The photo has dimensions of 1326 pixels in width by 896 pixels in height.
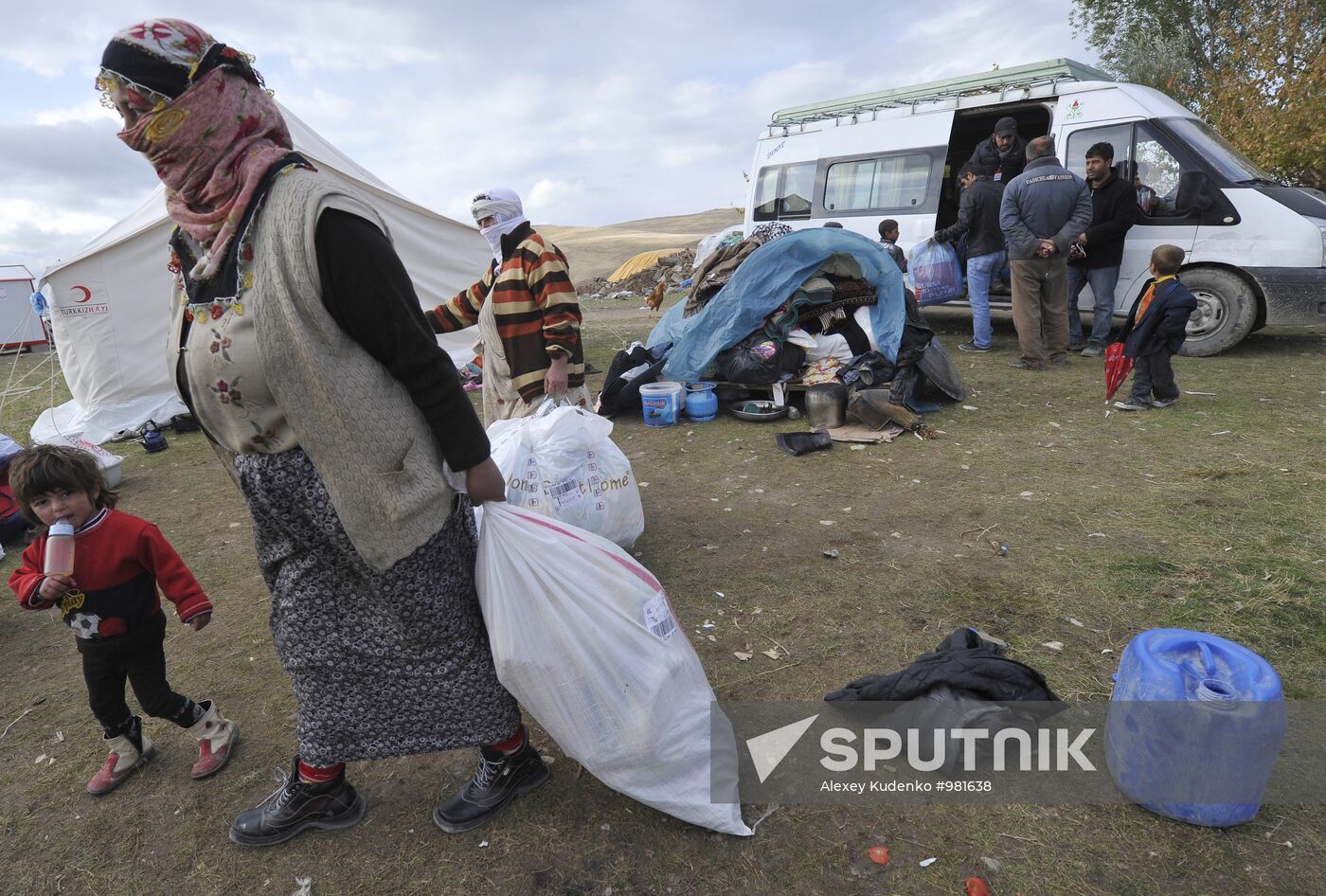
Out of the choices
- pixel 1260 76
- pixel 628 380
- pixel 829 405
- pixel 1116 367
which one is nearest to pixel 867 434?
pixel 829 405

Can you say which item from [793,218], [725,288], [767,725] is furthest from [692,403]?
[793,218]

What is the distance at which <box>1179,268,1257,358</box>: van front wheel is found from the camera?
248 inches

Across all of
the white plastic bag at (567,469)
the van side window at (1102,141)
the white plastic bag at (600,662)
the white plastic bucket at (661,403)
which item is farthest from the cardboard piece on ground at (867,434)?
the van side window at (1102,141)

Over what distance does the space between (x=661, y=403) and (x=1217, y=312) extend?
5.16m

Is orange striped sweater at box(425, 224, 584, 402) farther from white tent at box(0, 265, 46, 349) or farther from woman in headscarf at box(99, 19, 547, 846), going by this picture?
white tent at box(0, 265, 46, 349)

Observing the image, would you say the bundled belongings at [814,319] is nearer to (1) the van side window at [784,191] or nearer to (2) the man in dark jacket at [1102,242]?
(2) the man in dark jacket at [1102,242]

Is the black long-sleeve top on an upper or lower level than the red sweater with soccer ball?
upper

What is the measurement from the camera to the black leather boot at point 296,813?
1.87 meters

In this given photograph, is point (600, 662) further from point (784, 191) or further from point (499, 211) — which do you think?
point (784, 191)

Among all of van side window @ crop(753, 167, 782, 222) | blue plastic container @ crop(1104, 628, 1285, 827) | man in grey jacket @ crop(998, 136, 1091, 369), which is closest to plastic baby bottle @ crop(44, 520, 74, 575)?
blue plastic container @ crop(1104, 628, 1285, 827)

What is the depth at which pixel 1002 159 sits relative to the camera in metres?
7.44

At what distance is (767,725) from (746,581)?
3.08 feet

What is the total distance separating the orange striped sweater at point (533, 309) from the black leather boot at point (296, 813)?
181 cm

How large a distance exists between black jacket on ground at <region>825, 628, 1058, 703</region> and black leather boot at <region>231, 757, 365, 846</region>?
1439 millimetres
